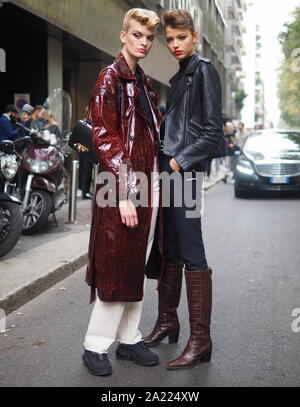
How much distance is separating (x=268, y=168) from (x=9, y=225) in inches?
364

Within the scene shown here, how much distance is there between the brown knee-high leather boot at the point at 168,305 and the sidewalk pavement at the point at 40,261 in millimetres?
1401

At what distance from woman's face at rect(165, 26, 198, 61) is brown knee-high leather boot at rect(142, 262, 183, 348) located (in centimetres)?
124

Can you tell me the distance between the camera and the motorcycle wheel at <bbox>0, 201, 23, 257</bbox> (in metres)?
6.43

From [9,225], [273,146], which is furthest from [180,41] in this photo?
[273,146]

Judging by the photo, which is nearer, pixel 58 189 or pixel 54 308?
pixel 54 308

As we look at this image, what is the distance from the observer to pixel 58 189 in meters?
8.98

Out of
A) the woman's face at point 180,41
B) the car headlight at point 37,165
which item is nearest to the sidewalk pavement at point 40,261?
the car headlight at point 37,165

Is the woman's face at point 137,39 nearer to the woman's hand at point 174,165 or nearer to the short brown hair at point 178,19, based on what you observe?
the short brown hair at point 178,19

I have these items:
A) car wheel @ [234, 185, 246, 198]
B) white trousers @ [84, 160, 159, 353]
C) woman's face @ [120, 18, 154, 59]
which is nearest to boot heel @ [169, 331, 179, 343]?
white trousers @ [84, 160, 159, 353]

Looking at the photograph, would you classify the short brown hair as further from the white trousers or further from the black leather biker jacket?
the white trousers

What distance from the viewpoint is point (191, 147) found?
3639 millimetres

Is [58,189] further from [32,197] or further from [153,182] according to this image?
[153,182]
